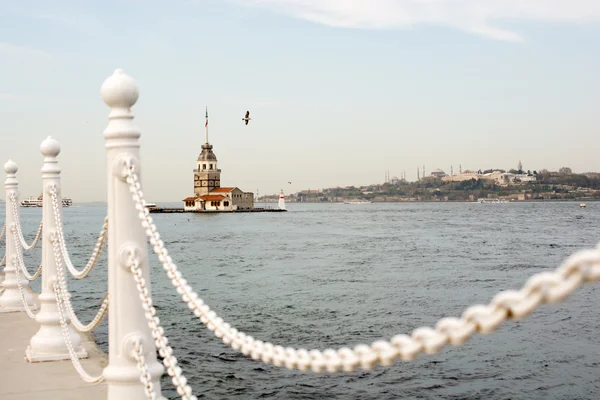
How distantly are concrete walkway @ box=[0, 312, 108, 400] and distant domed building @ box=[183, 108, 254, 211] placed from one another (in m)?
134

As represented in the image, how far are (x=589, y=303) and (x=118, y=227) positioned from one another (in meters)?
22.7

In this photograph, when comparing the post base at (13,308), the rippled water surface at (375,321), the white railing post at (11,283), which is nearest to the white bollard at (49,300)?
the white railing post at (11,283)

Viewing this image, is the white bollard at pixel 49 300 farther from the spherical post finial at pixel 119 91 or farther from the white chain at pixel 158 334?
the white chain at pixel 158 334

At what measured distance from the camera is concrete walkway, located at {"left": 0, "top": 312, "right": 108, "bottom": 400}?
4695 millimetres

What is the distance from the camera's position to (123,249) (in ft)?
10.8

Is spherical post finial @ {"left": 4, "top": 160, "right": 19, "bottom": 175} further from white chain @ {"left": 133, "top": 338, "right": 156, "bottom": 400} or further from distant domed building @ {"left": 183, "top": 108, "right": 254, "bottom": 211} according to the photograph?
distant domed building @ {"left": 183, "top": 108, "right": 254, "bottom": 211}

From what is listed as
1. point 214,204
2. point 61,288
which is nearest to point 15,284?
point 61,288

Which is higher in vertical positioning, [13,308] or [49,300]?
[49,300]

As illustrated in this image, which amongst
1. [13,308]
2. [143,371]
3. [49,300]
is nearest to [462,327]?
[143,371]

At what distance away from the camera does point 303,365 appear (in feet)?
6.81

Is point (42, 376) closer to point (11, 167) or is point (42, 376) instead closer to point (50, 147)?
point (50, 147)

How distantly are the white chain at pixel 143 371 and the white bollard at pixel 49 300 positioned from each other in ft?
8.75

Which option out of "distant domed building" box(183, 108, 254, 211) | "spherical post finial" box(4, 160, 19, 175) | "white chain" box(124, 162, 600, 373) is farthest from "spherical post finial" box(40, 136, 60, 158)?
"distant domed building" box(183, 108, 254, 211)

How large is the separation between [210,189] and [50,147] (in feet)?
456
